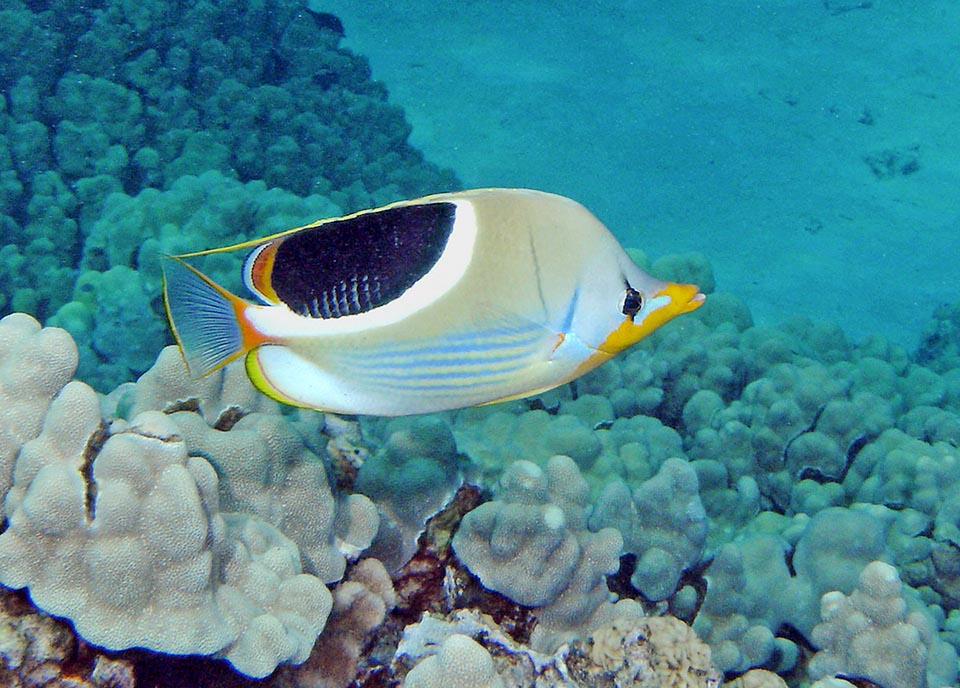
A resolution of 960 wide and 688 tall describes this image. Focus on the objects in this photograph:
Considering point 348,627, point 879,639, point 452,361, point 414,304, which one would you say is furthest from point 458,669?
point 879,639

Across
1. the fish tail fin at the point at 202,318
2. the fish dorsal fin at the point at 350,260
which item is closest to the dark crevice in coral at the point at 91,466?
the fish tail fin at the point at 202,318

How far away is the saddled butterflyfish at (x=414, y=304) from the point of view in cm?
137

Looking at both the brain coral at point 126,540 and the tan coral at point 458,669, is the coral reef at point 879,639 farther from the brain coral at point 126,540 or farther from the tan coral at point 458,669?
the brain coral at point 126,540

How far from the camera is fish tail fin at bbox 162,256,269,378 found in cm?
133

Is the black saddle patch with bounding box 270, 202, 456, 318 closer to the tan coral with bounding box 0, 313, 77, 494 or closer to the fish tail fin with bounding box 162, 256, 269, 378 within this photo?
the fish tail fin with bounding box 162, 256, 269, 378

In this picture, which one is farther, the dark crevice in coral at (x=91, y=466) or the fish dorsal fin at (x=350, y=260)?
the dark crevice in coral at (x=91, y=466)

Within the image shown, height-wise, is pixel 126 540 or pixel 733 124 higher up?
pixel 126 540

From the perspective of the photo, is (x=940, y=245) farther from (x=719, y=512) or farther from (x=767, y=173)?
(x=719, y=512)

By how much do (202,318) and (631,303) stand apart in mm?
823

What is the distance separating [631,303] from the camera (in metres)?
1.47

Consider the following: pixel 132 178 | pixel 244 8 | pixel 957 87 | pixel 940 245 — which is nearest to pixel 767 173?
→ pixel 940 245

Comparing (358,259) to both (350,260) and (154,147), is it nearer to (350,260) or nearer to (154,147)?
(350,260)

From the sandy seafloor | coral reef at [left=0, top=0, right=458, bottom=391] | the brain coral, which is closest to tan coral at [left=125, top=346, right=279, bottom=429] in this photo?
the brain coral

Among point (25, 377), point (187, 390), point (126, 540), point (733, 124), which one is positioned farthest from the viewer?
point (733, 124)
